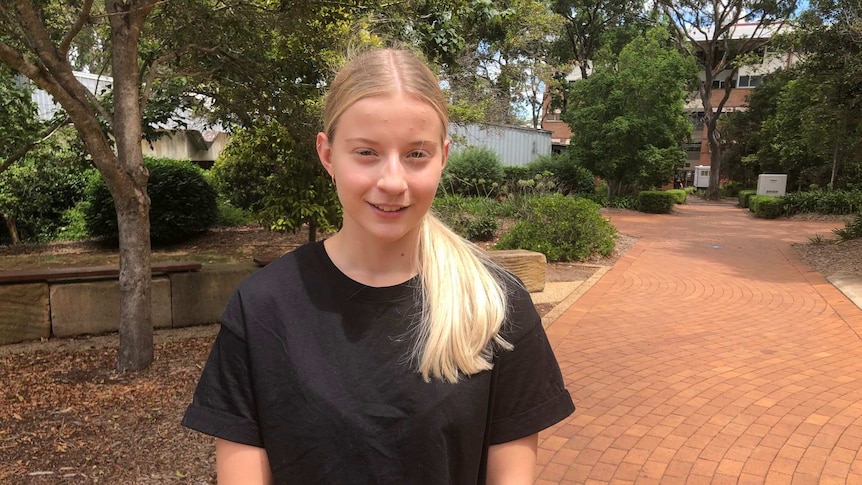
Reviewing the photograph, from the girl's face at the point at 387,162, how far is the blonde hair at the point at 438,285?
30 mm

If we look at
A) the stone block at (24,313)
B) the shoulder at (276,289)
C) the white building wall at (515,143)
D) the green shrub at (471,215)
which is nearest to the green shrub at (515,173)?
the white building wall at (515,143)

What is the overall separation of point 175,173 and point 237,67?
6.19m

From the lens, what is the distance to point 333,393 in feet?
3.38

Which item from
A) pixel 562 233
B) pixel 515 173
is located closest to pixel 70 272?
pixel 562 233

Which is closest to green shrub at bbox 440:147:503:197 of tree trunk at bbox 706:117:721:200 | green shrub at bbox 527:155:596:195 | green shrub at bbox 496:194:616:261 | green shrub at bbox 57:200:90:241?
green shrub at bbox 527:155:596:195

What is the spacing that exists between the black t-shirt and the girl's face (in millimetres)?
145

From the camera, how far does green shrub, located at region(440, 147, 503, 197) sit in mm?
18906

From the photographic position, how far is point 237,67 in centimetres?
508

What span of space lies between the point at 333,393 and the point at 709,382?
4367mm

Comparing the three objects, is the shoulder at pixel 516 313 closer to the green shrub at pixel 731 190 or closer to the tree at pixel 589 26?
the tree at pixel 589 26

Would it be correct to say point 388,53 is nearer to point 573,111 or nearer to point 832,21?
point 832,21

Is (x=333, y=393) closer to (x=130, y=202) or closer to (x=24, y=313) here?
(x=130, y=202)

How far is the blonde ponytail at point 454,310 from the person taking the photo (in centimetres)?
108

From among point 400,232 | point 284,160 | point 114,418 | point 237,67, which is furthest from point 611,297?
point 400,232
